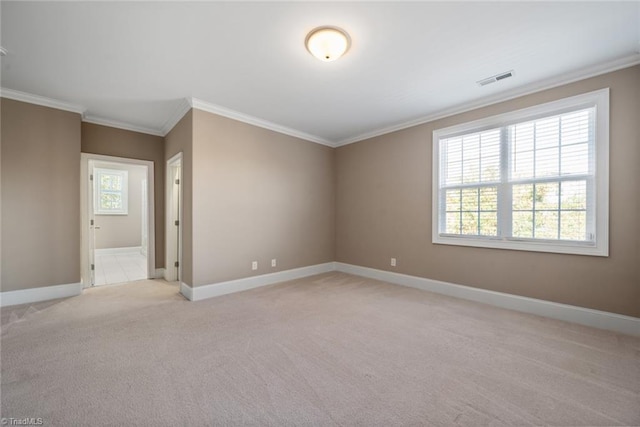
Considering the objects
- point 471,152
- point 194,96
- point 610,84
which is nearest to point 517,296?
point 471,152

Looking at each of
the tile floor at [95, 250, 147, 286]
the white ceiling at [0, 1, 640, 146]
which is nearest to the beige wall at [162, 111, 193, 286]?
the white ceiling at [0, 1, 640, 146]

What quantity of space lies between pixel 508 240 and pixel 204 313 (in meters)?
3.86

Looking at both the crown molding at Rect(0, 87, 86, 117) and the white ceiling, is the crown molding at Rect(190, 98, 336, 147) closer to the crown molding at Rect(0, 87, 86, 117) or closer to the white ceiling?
the white ceiling

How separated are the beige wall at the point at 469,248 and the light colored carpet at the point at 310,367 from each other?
421 millimetres

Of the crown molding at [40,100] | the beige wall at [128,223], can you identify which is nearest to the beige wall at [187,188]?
the crown molding at [40,100]

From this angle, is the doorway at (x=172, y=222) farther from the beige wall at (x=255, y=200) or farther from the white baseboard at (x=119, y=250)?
the white baseboard at (x=119, y=250)

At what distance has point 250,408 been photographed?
5.16ft

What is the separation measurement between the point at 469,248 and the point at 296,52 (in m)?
3.28

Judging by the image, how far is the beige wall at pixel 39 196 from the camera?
Answer: 10.6ft

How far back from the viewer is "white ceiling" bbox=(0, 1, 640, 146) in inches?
76.8

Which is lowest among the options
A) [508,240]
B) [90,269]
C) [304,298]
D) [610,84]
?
[304,298]

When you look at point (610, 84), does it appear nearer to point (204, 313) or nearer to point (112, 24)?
point (112, 24)

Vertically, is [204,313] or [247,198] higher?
[247,198]

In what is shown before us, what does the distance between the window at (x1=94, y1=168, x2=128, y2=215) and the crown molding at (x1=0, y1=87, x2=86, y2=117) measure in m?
4.71
